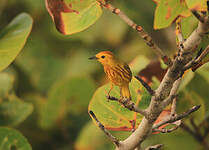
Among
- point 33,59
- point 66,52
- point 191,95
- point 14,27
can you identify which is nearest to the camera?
point 14,27

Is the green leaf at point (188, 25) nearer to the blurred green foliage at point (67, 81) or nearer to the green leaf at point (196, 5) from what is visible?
the blurred green foliage at point (67, 81)

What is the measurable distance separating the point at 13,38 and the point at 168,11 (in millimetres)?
217

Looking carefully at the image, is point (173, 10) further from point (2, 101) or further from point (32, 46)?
point (32, 46)

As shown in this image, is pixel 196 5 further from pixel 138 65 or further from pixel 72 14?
pixel 138 65

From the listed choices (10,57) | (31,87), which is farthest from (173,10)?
(31,87)

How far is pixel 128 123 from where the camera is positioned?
517 millimetres

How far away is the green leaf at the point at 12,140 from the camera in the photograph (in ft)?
1.80

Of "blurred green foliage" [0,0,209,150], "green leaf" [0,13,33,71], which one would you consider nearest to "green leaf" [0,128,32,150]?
"blurred green foliage" [0,0,209,150]

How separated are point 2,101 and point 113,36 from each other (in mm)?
728

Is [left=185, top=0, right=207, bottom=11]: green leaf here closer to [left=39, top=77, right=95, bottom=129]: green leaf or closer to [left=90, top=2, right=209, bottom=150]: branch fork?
[left=90, top=2, right=209, bottom=150]: branch fork

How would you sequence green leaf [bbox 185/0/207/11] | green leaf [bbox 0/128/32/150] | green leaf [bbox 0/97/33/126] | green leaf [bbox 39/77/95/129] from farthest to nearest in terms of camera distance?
green leaf [bbox 39/77/95/129] < green leaf [bbox 0/97/33/126] < green leaf [bbox 0/128/32/150] < green leaf [bbox 185/0/207/11]

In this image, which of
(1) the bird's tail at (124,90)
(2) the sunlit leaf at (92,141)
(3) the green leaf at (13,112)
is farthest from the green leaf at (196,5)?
(2) the sunlit leaf at (92,141)

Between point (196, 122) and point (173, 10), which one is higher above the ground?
point (173, 10)

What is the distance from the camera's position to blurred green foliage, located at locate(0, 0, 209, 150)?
2.37 ft
